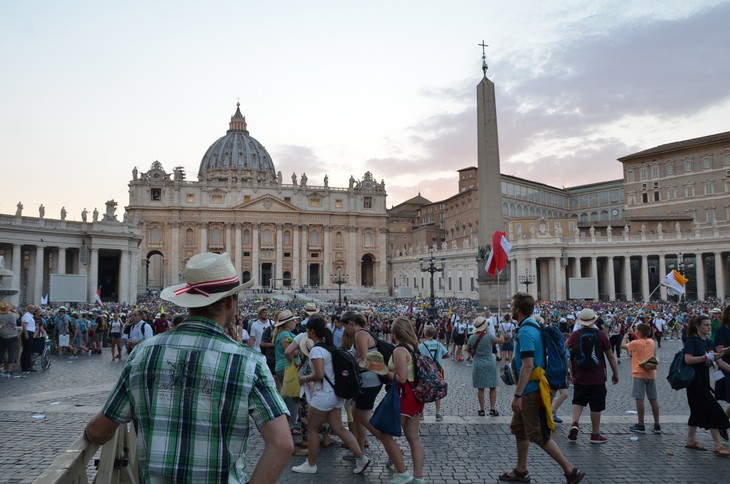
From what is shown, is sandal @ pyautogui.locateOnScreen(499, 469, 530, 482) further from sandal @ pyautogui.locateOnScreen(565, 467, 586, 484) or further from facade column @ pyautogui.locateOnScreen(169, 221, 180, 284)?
facade column @ pyautogui.locateOnScreen(169, 221, 180, 284)

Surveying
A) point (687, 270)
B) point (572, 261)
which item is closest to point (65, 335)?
point (572, 261)

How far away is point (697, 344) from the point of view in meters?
6.98

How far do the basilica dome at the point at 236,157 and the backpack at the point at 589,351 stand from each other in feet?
299

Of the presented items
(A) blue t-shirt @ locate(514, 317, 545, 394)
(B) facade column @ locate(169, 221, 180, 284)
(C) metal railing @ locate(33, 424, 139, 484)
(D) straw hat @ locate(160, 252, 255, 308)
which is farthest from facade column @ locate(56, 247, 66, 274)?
(D) straw hat @ locate(160, 252, 255, 308)

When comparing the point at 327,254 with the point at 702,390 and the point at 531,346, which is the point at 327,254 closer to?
the point at 702,390

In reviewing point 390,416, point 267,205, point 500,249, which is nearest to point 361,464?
point 390,416

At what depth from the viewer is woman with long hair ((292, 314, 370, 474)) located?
598 centimetres

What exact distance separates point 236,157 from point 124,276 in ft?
198

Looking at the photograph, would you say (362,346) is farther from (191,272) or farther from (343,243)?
(343,243)

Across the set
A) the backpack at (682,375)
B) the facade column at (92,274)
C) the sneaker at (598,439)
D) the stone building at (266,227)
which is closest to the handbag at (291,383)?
the sneaker at (598,439)

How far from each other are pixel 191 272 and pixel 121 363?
14.7m

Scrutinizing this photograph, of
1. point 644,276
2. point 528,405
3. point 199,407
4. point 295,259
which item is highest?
point 295,259

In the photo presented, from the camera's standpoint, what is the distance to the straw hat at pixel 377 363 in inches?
234

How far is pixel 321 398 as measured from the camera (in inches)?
237
